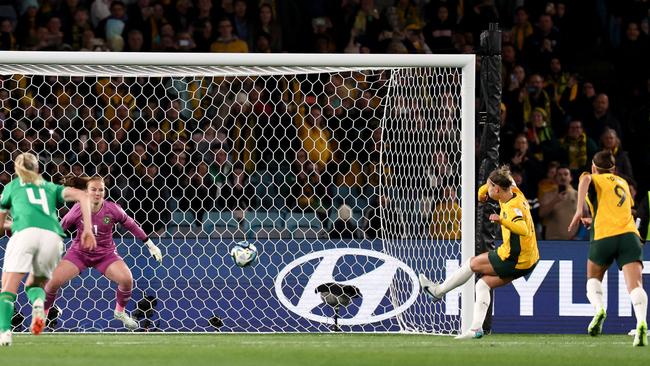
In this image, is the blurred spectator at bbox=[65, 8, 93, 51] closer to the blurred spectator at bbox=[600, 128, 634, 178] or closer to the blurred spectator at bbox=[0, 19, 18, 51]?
the blurred spectator at bbox=[0, 19, 18, 51]

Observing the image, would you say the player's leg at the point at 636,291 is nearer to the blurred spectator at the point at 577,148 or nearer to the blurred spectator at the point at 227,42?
the blurred spectator at the point at 577,148

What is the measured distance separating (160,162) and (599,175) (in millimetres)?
4517

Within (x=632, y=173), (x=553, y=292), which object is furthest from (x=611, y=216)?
(x=632, y=173)

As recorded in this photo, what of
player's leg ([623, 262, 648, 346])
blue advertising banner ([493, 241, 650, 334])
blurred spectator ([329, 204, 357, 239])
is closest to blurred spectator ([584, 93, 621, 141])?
blue advertising banner ([493, 241, 650, 334])

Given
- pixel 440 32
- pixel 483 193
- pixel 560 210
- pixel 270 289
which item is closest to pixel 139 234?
pixel 270 289

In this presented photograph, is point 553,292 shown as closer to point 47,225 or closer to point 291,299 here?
→ point 291,299

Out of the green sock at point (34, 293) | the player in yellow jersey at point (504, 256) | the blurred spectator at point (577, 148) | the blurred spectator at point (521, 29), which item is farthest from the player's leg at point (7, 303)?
the blurred spectator at point (521, 29)

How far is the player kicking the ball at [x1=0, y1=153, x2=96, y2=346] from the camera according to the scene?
978 cm

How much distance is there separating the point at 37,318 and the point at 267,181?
4.34 metres

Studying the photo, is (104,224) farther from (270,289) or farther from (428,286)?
(428,286)

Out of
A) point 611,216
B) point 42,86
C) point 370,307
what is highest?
point 42,86

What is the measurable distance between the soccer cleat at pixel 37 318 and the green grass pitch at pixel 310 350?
0.44 ft

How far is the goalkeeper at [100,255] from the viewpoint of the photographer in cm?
1218

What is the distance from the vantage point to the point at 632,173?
16.2m
